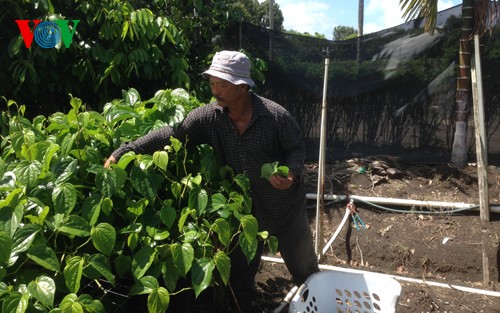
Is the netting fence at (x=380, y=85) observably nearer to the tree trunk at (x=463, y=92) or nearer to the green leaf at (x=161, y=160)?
the tree trunk at (x=463, y=92)

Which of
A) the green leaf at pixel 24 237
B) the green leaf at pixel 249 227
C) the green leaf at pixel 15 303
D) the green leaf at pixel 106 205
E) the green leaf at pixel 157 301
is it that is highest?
the green leaf at pixel 106 205

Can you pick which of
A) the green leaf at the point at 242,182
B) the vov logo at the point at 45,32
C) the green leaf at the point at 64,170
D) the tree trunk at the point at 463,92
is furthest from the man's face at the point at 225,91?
the tree trunk at the point at 463,92

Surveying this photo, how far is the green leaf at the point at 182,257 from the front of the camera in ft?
4.83

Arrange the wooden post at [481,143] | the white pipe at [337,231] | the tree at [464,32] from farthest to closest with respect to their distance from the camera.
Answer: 1. the tree at [464,32]
2. the white pipe at [337,231]
3. the wooden post at [481,143]

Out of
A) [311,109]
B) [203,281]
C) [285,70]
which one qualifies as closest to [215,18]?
[285,70]

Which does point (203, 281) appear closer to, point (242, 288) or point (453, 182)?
point (242, 288)

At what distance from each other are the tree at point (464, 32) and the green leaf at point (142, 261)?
3874 millimetres

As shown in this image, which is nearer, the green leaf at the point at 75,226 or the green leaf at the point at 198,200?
the green leaf at the point at 75,226

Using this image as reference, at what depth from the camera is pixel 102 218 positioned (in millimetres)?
1565

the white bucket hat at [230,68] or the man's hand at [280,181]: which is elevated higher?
the white bucket hat at [230,68]

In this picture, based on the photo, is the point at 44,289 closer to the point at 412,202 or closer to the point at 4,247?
the point at 4,247

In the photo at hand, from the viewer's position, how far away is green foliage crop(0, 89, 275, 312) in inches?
51.3

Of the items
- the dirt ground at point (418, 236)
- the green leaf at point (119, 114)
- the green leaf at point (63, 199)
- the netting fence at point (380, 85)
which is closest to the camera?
the green leaf at point (63, 199)

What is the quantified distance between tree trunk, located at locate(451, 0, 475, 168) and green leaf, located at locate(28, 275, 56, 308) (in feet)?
13.7
